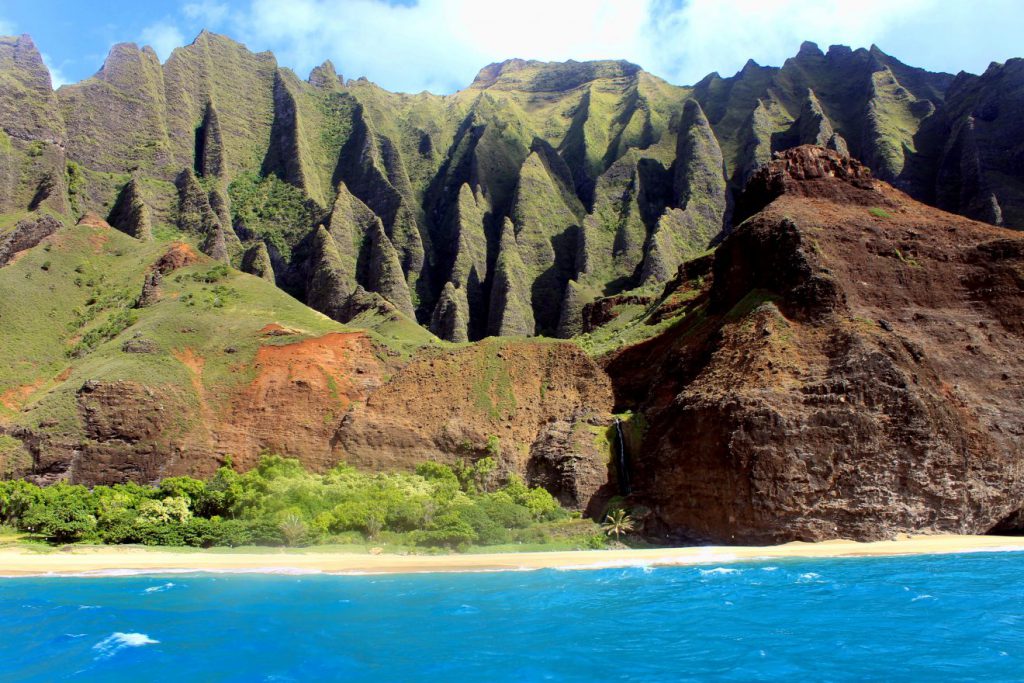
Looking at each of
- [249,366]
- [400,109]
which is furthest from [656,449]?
[400,109]

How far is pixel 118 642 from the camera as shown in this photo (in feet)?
70.0

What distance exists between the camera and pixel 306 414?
5194cm

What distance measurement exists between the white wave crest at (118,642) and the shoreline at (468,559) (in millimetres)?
11110

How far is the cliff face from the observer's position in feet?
116

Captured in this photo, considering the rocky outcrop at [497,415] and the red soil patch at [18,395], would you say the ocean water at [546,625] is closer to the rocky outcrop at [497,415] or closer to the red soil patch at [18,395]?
the rocky outcrop at [497,415]

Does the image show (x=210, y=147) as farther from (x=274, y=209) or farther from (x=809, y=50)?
(x=809, y=50)

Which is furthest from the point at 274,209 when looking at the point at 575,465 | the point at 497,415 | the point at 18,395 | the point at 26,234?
the point at 575,465

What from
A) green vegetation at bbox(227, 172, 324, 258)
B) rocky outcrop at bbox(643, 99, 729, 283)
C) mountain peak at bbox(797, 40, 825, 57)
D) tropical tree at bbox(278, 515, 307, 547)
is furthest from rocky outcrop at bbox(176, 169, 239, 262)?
mountain peak at bbox(797, 40, 825, 57)

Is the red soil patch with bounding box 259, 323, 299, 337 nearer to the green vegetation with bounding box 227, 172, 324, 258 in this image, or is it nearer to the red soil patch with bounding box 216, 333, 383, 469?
the red soil patch with bounding box 216, 333, 383, 469

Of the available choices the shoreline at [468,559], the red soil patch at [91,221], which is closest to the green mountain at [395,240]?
the red soil patch at [91,221]

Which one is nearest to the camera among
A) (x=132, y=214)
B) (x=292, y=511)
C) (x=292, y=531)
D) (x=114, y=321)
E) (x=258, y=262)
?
(x=292, y=531)

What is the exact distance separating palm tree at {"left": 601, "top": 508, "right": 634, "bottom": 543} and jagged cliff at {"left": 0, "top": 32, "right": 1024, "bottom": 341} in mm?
60075

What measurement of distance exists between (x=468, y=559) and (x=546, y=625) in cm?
1316

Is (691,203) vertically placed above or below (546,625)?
above
